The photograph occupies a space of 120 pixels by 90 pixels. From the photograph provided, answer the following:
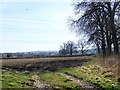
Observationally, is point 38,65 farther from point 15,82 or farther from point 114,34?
point 15,82

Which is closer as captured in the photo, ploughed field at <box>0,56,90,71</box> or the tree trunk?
ploughed field at <box>0,56,90,71</box>

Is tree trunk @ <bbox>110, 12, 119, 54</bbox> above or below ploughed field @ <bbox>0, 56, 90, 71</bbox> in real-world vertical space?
above

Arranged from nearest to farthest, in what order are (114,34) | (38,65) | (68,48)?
(114,34) < (38,65) < (68,48)

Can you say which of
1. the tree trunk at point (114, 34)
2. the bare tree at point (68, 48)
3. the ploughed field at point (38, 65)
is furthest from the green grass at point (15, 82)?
the bare tree at point (68, 48)

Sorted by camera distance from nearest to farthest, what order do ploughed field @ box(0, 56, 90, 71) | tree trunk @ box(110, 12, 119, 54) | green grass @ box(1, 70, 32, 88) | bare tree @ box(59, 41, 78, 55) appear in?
1. green grass @ box(1, 70, 32, 88)
2. ploughed field @ box(0, 56, 90, 71)
3. tree trunk @ box(110, 12, 119, 54)
4. bare tree @ box(59, 41, 78, 55)

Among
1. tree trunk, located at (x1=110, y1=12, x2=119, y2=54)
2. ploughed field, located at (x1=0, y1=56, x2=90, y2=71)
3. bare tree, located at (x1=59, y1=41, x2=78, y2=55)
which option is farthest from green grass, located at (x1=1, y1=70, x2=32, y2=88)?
bare tree, located at (x1=59, y1=41, x2=78, y2=55)

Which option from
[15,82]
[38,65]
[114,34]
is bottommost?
[15,82]

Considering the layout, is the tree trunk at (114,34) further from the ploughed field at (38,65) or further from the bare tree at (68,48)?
the bare tree at (68,48)

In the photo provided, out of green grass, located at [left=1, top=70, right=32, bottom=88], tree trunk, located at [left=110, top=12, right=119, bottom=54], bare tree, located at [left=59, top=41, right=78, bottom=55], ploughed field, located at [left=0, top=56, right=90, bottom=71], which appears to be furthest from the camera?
bare tree, located at [left=59, top=41, right=78, bottom=55]

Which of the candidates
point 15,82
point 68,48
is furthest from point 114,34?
point 68,48

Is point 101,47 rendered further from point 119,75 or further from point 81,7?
point 119,75

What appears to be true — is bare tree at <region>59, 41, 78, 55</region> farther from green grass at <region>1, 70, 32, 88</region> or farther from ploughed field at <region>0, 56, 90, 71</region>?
green grass at <region>1, 70, 32, 88</region>

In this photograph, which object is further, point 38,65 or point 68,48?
point 68,48

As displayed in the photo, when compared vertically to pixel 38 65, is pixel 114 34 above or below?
above
